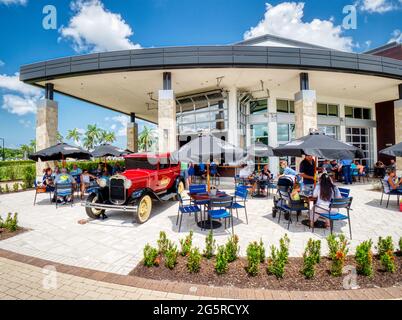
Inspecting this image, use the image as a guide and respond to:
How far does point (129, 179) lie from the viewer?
18.5 feet

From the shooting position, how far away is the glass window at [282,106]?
15.4 meters

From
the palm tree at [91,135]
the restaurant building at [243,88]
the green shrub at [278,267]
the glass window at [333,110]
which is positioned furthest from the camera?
the palm tree at [91,135]

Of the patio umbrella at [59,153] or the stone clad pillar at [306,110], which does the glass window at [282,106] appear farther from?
the patio umbrella at [59,153]

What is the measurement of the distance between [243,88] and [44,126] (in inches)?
532

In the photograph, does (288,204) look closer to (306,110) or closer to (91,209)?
(91,209)

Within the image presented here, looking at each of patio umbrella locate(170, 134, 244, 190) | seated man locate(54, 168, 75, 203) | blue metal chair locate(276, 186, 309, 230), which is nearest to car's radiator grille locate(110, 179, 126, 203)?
patio umbrella locate(170, 134, 244, 190)

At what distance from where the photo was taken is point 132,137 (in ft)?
68.9

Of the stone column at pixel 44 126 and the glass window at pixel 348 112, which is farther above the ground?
the glass window at pixel 348 112

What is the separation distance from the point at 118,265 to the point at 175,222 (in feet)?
7.78

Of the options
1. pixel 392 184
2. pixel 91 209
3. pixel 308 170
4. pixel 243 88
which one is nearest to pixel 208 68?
pixel 243 88

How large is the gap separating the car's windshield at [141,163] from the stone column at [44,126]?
943 centimetres

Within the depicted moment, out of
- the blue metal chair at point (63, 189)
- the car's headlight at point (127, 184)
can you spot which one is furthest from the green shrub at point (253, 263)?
the blue metal chair at point (63, 189)
